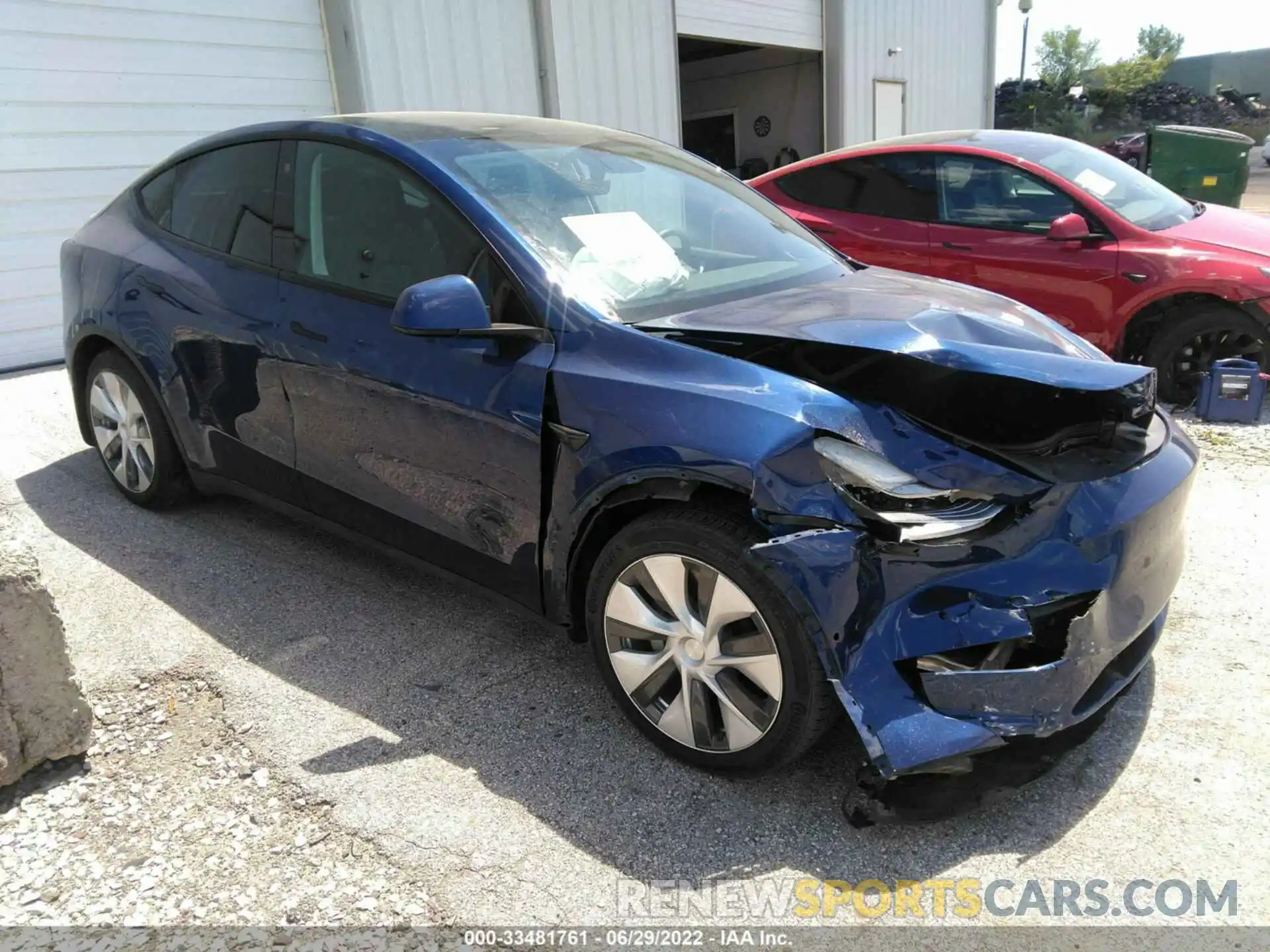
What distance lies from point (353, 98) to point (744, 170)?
10704 millimetres

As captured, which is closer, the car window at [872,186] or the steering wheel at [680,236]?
the steering wheel at [680,236]

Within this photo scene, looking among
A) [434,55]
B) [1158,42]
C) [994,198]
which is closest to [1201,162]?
[994,198]

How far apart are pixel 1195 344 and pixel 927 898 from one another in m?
4.33

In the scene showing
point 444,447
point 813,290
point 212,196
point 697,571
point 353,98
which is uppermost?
point 353,98

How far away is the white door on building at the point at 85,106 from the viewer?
6.54 m

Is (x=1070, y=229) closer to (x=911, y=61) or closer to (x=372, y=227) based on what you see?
(x=372, y=227)

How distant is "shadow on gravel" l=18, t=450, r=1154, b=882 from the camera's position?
2.23 metres

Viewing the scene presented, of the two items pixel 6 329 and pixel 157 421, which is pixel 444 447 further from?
pixel 6 329

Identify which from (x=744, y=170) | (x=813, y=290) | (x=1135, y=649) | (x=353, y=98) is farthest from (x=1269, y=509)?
(x=744, y=170)

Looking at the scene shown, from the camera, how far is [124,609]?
3396 mm

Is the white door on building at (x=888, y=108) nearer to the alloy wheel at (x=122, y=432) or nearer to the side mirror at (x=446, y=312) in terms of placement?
the alloy wheel at (x=122, y=432)

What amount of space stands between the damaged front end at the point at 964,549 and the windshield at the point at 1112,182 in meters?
3.87

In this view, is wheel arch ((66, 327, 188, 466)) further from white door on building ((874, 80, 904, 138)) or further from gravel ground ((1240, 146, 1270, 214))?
white door on building ((874, 80, 904, 138))

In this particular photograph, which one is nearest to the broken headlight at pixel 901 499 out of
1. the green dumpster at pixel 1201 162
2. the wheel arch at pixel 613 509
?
the wheel arch at pixel 613 509
